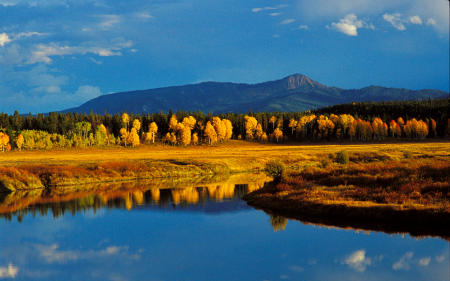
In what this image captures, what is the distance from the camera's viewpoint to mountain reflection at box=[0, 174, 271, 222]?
35.3 m

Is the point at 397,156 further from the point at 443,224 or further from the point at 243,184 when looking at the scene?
the point at 443,224

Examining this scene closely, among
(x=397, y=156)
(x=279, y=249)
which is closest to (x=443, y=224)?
(x=279, y=249)

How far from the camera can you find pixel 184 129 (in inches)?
6068

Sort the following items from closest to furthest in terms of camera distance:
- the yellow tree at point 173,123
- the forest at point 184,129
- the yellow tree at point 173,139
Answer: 1. the forest at point 184,129
2. the yellow tree at point 173,139
3. the yellow tree at point 173,123

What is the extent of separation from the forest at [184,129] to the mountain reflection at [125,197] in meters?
95.5

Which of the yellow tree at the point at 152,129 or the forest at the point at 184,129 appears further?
the yellow tree at the point at 152,129

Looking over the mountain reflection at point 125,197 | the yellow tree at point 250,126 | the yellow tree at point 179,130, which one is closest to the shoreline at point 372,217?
the mountain reflection at point 125,197

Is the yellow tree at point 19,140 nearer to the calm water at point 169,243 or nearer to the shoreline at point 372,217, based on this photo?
the calm water at point 169,243

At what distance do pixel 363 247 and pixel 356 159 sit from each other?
184 ft

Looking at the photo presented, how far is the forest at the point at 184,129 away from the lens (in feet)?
466

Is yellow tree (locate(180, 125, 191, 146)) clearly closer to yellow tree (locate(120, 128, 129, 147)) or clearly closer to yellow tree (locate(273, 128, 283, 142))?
yellow tree (locate(120, 128, 129, 147))

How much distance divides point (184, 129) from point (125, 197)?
113 m

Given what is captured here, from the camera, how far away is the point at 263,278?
17141 millimetres

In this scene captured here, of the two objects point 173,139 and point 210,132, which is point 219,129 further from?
point 173,139
